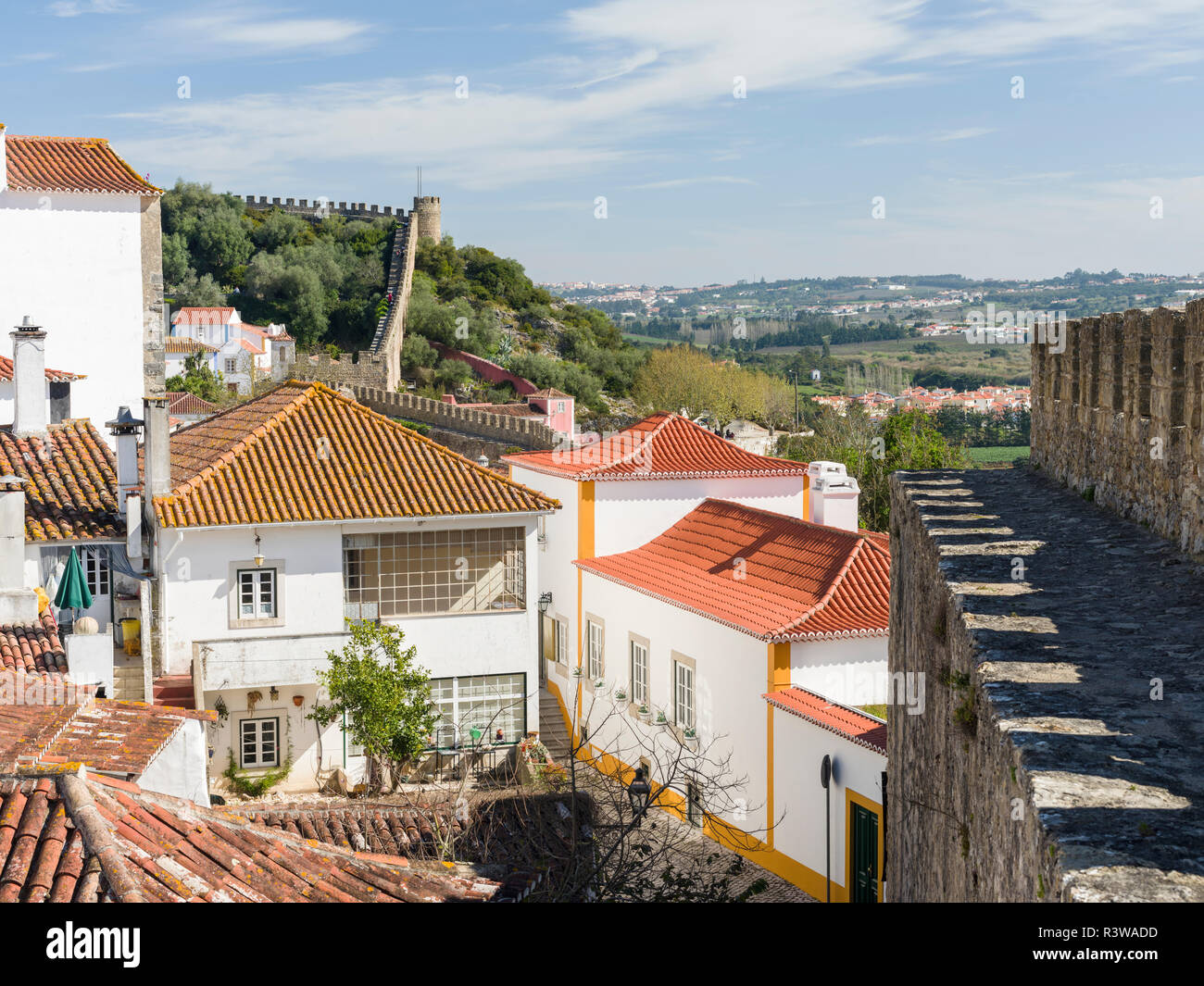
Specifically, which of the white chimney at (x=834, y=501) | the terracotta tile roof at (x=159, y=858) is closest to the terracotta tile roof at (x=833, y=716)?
the terracotta tile roof at (x=159, y=858)

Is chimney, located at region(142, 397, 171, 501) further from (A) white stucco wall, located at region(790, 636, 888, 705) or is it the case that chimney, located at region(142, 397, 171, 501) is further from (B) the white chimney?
(B) the white chimney

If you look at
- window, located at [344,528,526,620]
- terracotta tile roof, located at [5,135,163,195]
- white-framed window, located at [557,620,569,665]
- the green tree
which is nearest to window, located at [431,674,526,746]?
the green tree

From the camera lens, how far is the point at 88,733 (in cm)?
941

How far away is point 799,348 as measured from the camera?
96688 millimetres

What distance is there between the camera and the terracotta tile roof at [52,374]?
76.3 feet

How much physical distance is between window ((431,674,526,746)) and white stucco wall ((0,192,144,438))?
44.8 feet

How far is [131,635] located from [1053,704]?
16746 mm

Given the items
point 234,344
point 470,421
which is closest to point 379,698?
point 470,421

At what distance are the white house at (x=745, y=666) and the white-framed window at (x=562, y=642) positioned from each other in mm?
716

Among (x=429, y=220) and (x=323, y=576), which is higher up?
(x=429, y=220)

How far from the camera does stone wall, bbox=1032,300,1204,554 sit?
5527 mm

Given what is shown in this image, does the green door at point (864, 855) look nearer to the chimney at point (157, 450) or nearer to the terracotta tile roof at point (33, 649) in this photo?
the terracotta tile roof at point (33, 649)

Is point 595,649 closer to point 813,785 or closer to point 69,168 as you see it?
point 813,785
